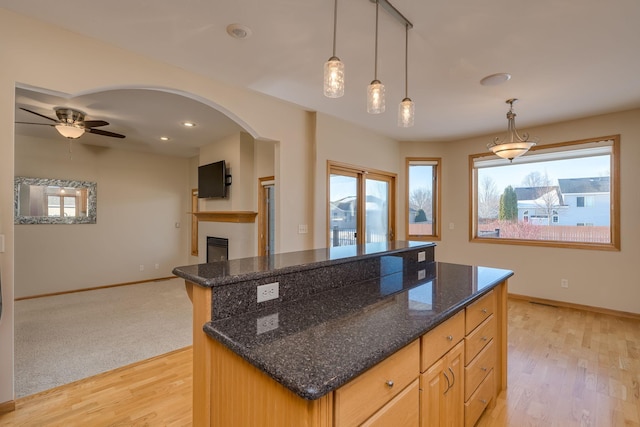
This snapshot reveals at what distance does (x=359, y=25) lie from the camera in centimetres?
207

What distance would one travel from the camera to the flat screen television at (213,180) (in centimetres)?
495

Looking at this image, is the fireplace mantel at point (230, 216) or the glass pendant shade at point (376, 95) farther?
the fireplace mantel at point (230, 216)

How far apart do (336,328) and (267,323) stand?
28 centimetres

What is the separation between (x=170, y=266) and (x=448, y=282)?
6.16 meters

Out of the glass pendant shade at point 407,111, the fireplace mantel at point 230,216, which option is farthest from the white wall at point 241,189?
the glass pendant shade at point 407,111

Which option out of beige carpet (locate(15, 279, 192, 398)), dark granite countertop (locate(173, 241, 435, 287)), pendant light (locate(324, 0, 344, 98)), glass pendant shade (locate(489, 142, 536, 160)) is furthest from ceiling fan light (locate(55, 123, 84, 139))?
glass pendant shade (locate(489, 142, 536, 160))

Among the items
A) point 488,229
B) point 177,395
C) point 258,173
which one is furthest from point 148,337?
point 488,229

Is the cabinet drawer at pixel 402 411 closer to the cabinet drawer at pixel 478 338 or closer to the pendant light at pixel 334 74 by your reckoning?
the cabinet drawer at pixel 478 338

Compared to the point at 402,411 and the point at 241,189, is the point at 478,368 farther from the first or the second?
the point at 241,189

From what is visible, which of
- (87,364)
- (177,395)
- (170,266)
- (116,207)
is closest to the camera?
(177,395)

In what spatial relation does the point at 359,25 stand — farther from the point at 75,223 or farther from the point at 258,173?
the point at 75,223

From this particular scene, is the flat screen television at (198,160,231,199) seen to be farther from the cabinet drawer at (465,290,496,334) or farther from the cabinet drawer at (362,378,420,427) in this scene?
the cabinet drawer at (362,378,420,427)

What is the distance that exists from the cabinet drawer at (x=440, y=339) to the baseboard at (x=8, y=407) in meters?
2.72

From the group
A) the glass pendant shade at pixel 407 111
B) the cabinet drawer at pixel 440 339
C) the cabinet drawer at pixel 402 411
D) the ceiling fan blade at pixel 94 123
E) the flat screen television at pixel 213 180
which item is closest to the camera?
the cabinet drawer at pixel 402 411
